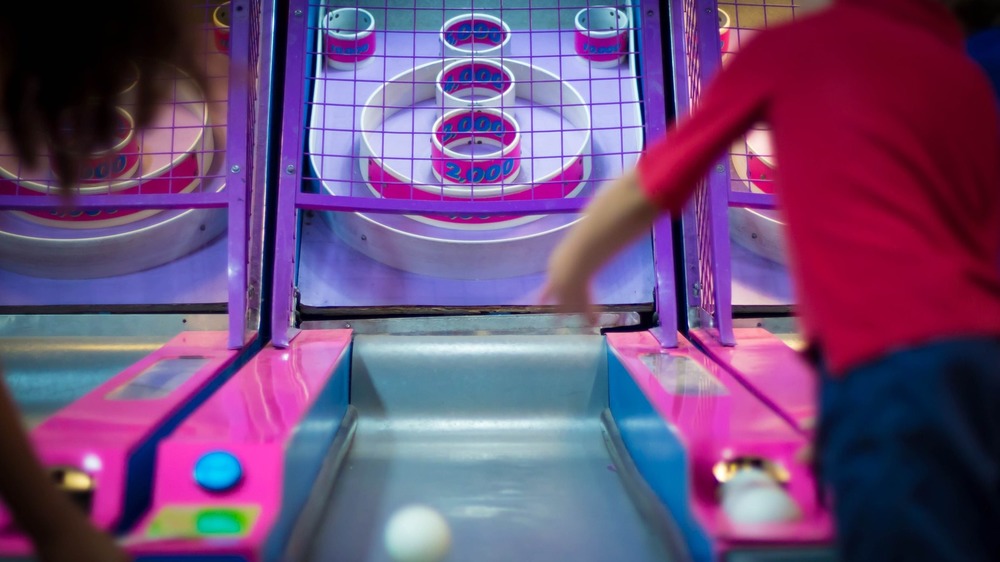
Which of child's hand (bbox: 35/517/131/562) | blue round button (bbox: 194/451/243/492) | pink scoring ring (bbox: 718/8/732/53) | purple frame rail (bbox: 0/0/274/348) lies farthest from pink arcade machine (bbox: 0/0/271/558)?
pink scoring ring (bbox: 718/8/732/53)

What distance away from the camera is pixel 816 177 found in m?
0.53

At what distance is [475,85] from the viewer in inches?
59.3

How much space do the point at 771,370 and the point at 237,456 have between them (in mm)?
754

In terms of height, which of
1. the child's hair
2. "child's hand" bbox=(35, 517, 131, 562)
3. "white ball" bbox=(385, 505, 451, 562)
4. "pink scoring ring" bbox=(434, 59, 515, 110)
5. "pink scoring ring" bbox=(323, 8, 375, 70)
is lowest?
"white ball" bbox=(385, 505, 451, 562)

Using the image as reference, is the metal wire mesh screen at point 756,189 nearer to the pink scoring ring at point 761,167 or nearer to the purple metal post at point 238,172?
the pink scoring ring at point 761,167

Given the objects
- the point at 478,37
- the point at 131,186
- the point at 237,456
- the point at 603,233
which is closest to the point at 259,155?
the point at 131,186

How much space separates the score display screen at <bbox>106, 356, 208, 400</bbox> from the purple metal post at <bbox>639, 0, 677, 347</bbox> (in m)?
0.77

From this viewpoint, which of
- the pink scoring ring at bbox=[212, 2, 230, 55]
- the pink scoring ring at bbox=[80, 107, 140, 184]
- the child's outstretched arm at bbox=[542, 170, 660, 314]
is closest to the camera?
the child's outstretched arm at bbox=[542, 170, 660, 314]

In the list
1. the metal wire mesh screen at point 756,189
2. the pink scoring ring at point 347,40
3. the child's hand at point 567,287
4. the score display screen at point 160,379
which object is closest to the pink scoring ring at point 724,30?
the metal wire mesh screen at point 756,189

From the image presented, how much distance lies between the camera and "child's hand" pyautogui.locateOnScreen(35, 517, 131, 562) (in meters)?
0.54

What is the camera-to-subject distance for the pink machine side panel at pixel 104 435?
778mm

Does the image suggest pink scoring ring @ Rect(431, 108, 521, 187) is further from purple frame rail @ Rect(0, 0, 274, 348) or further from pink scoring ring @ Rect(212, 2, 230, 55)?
pink scoring ring @ Rect(212, 2, 230, 55)

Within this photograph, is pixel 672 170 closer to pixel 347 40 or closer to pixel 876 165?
pixel 876 165

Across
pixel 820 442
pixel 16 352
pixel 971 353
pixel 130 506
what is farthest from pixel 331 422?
pixel 971 353
